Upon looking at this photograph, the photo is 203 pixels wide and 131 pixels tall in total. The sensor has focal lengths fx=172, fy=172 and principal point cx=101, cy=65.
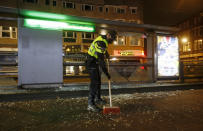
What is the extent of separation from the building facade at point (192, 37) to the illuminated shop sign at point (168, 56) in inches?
1069

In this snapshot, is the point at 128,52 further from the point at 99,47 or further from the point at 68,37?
the point at 99,47

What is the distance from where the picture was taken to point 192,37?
38.8 metres

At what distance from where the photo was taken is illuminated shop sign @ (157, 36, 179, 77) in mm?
9914

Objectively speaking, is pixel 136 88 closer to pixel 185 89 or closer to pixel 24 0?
pixel 185 89

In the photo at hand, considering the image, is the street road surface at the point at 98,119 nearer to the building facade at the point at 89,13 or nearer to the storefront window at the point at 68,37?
the building facade at the point at 89,13

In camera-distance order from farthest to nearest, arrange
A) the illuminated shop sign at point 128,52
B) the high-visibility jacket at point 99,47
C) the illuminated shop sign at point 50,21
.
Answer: the illuminated shop sign at point 128,52
the illuminated shop sign at point 50,21
the high-visibility jacket at point 99,47

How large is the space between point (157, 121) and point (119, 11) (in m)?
31.0

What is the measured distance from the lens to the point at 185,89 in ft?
30.2

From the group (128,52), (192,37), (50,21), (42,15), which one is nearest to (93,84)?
(50,21)

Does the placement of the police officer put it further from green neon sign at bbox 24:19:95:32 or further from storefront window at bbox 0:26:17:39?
storefront window at bbox 0:26:17:39

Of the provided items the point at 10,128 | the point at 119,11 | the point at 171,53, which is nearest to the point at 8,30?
the point at 119,11

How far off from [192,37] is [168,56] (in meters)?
33.7

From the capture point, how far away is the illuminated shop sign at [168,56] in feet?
32.5

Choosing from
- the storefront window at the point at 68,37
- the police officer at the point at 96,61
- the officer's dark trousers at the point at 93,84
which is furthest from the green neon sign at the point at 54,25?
the storefront window at the point at 68,37
